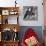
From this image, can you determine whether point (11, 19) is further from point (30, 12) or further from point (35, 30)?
point (35, 30)

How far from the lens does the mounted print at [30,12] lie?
4824 millimetres

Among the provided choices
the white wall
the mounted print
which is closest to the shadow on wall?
the white wall

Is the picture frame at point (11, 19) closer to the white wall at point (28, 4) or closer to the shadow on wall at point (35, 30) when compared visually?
the white wall at point (28, 4)

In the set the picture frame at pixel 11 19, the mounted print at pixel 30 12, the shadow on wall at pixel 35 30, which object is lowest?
the shadow on wall at pixel 35 30

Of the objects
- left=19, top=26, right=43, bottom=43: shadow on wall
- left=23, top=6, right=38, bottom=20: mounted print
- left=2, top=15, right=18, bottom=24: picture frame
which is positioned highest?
left=23, top=6, right=38, bottom=20: mounted print

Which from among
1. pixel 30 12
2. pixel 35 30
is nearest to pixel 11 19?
pixel 30 12

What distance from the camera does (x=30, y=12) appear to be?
15.9ft

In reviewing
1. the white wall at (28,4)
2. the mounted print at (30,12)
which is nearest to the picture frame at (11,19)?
the white wall at (28,4)

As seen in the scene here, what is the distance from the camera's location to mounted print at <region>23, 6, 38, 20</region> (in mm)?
4824

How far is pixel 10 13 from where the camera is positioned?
15.5 feet

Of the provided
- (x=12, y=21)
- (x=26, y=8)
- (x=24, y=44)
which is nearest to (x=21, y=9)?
(x=26, y=8)

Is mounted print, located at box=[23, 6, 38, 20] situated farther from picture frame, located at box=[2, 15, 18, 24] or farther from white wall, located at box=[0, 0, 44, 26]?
picture frame, located at box=[2, 15, 18, 24]

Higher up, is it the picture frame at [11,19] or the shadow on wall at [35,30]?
the picture frame at [11,19]

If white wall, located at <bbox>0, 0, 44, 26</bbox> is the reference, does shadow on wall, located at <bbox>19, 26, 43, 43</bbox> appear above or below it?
below
